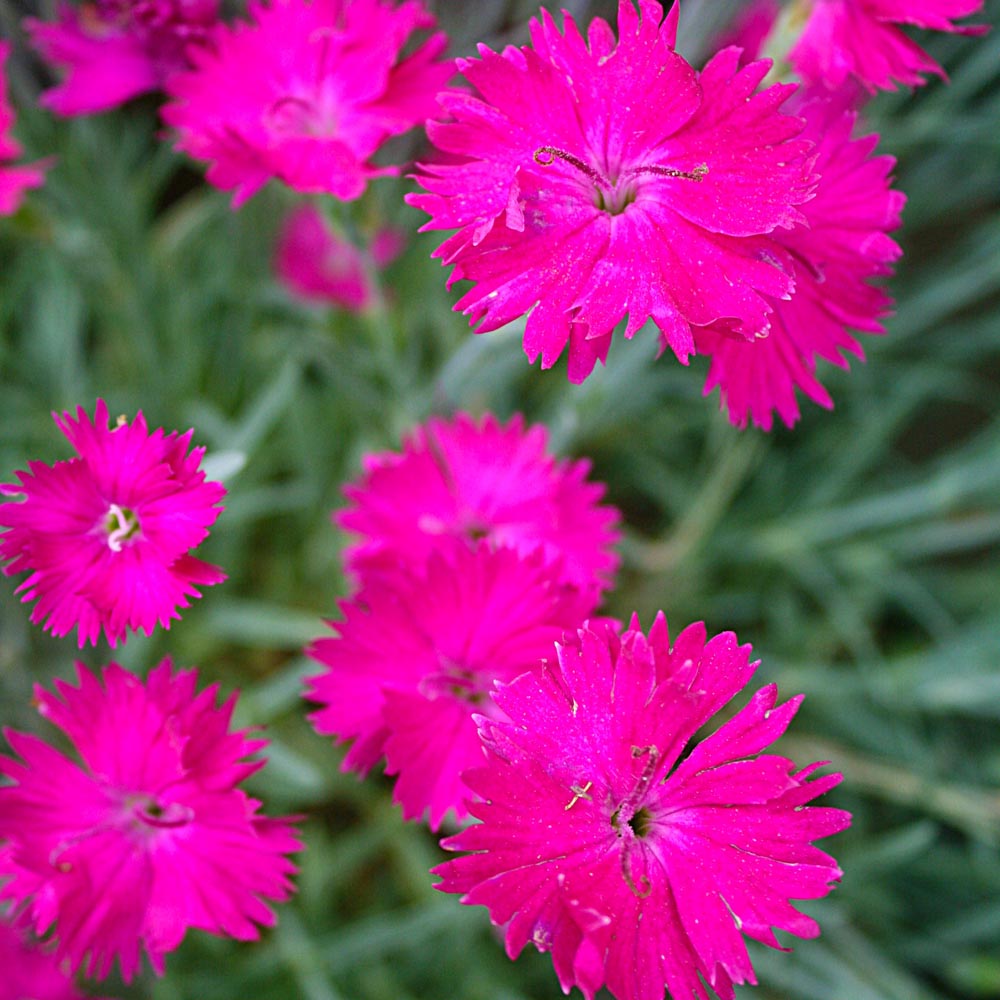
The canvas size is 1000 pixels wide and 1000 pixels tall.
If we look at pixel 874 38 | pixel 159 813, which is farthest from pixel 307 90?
pixel 159 813

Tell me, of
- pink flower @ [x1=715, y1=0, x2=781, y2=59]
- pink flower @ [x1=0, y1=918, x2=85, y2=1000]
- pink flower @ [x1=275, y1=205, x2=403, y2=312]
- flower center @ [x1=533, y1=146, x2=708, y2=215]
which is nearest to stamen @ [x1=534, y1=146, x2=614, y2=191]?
flower center @ [x1=533, y1=146, x2=708, y2=215]

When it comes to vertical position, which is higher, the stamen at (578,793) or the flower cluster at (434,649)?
the stamen at (578,793)

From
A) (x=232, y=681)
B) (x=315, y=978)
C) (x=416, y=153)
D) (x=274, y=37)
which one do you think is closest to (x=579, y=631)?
(x=274, y=37)

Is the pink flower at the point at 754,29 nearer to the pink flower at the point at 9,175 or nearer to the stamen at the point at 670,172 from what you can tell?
the stamen at the point at 670,172

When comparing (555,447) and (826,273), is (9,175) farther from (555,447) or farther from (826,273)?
(826,273)

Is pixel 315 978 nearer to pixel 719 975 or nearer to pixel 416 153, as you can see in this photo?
pixel 719 975

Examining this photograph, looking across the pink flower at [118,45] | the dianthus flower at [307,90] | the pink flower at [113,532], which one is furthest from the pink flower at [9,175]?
the pink flower at [113,532]
